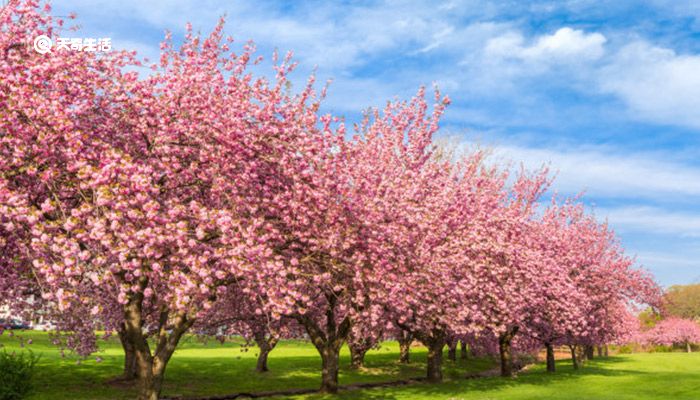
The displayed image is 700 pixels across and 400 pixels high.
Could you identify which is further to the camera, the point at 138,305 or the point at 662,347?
the point at 662,347

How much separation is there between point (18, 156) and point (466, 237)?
71.4 ft

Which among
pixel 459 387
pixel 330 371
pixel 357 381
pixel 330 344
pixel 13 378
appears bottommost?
pixel 459 387

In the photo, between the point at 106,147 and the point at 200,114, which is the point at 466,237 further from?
the point at 106,147

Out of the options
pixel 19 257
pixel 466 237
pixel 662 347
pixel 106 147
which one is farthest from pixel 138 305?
pixel 662 347

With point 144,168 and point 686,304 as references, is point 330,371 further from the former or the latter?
point 686,304

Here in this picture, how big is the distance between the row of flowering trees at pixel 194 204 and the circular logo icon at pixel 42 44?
203 mm

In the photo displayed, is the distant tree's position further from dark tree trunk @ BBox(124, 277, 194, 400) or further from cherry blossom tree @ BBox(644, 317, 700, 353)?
dark tree trunk @ BBox(124, 277, 194, 400)

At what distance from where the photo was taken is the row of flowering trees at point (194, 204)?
15.5m

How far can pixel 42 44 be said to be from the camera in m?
18.9

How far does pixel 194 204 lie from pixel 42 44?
7.85m

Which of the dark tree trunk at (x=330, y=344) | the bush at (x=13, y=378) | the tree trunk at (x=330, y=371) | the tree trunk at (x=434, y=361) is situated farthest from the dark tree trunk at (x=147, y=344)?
the tree trunk at (x=434, y=361)

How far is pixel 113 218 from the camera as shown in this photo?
47.4 ft

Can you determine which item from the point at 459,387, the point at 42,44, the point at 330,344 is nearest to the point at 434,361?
the point at 459,387

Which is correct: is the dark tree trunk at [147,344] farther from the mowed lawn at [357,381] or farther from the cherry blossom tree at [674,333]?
the cherry blossom tree at [674,333]
